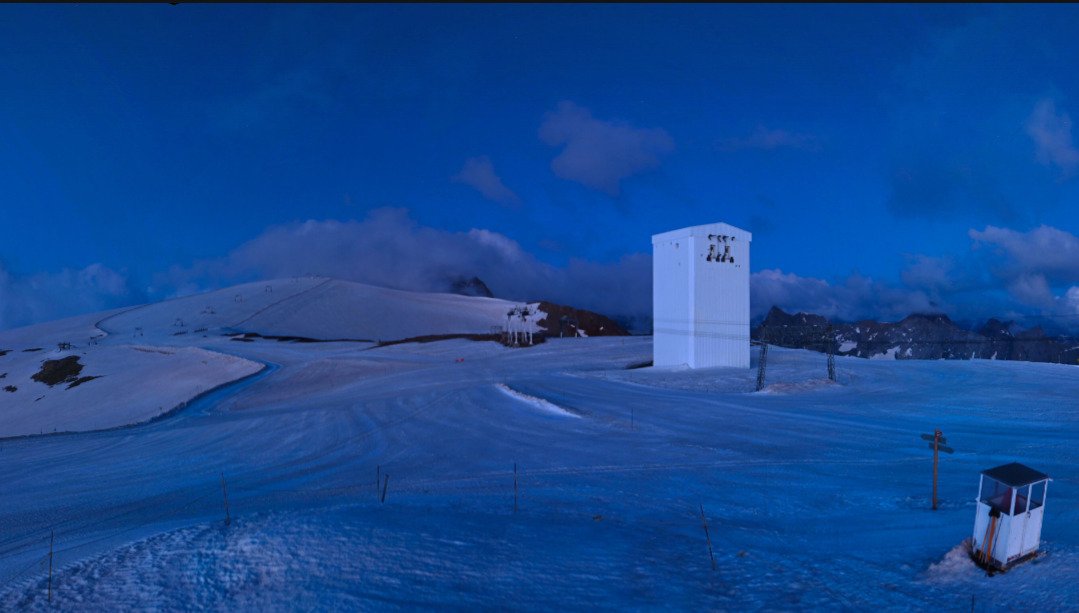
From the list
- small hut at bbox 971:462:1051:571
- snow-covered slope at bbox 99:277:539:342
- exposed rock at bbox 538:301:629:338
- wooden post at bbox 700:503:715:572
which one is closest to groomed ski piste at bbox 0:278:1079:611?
wooden post at bbox 700:503:715:572

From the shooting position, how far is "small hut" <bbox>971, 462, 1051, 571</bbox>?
7.05m

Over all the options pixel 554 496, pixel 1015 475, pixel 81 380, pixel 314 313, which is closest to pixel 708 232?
pixel 554 496

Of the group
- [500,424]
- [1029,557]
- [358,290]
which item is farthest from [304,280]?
[1029,557]

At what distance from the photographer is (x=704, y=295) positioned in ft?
127

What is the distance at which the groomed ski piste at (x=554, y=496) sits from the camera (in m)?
7.26

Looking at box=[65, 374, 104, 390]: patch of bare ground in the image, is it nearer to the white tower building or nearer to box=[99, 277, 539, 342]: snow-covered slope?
box=[99, 277, 539, 342]: snow-covered slope

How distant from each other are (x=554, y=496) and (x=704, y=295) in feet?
96.1

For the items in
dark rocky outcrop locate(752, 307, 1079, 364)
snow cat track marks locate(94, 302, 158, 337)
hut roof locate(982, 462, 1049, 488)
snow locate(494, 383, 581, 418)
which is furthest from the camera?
snow cat track marks locate(94, 302, 158, 337)

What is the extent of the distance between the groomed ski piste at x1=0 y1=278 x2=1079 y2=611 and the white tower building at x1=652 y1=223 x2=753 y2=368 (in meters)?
3.58

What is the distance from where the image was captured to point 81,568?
7926 mm

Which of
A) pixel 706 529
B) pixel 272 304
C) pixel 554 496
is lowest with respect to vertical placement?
pixel 554 496

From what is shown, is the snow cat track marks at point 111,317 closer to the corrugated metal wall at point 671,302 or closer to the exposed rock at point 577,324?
the exposed rock at point 577,324

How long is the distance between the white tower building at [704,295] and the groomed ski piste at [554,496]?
3.58 m

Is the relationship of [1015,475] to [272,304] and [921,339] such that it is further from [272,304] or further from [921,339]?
[272,304]
